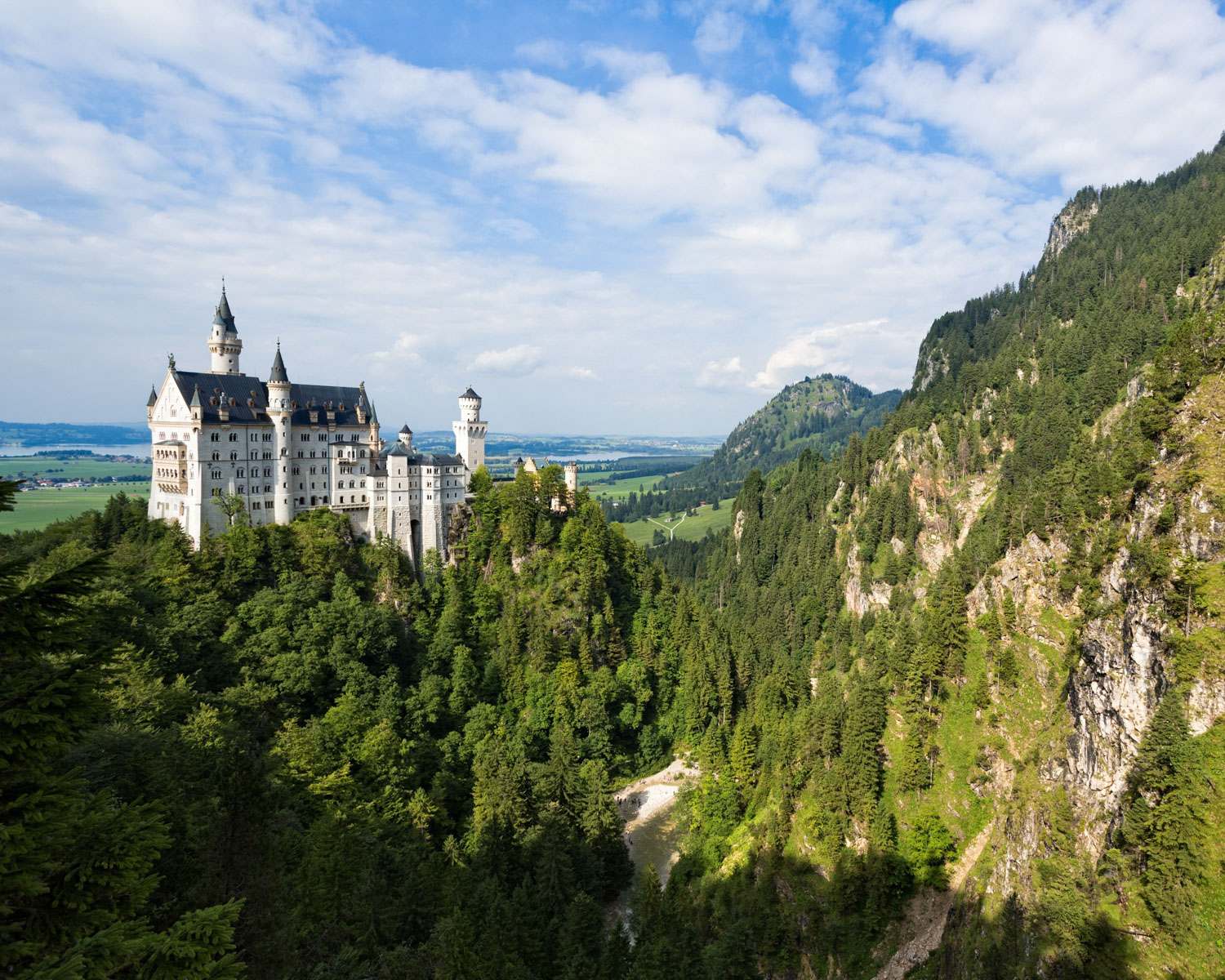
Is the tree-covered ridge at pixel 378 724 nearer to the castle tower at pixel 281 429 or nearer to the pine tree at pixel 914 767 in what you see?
the castle tower at pixel 281 429

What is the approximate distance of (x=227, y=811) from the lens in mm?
25422

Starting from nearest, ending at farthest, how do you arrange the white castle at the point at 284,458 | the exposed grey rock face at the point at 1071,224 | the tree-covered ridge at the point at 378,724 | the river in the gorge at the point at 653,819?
the tree-covered ridge at the point at 378,724 < the river in the gorge at the point at 653,819 < the white castle at the point at 284,458 < the exposed grey rock face at the point at 1071,224

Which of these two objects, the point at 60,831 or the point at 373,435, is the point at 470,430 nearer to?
the point at 373,435

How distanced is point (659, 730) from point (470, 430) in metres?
50.5

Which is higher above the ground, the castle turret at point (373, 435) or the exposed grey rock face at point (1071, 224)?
the exposed grey rock face at point (1071, 224)

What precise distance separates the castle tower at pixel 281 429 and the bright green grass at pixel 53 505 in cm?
3636

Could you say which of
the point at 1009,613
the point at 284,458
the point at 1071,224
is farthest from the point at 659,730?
the point at 1071,224

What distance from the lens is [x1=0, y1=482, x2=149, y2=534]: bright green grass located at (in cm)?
10340

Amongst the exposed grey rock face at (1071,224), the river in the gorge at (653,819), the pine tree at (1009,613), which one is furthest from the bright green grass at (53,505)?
the exposed grey rock face at (1071,224)

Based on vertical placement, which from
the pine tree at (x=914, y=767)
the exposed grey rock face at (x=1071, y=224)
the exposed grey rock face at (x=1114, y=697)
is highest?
the exposed grey rock face at (x=1071, y=224)

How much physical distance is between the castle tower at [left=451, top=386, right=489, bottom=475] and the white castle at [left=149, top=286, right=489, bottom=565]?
171 mm

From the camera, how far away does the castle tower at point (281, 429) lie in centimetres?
8044

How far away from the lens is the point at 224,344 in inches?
3253

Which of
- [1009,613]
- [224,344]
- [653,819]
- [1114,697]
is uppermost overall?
[224,344]
